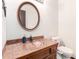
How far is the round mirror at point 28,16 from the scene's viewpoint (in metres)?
2.29

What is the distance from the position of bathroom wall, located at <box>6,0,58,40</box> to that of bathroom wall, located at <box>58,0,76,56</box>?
0.19 m

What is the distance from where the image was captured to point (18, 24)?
2223 millimetres

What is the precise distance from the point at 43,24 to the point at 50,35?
513 millimetres

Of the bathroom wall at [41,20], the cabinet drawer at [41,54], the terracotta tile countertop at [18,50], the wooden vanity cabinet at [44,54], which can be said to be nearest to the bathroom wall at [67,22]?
the bathroom wall at [41,20]

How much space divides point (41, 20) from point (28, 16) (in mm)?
527

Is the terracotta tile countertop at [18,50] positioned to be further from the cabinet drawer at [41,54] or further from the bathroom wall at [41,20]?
the bathroom wall at [41,20]

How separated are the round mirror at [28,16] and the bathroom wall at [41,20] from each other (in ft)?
0.33

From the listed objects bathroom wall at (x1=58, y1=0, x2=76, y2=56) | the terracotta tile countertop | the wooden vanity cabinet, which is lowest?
the wooden vanity cabinet

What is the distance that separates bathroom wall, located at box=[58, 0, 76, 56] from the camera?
3.34m

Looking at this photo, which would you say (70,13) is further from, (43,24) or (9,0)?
(9,0)

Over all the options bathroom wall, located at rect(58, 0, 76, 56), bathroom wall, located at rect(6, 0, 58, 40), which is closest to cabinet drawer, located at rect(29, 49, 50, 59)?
bathroom wall, located at rect(6, 0, 58, 40)

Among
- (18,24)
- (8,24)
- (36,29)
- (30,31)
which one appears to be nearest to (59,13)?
(36,29)

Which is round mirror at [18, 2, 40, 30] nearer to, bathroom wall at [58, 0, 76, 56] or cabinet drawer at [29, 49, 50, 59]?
cabinet drawer at [29, 49, 50, 59]

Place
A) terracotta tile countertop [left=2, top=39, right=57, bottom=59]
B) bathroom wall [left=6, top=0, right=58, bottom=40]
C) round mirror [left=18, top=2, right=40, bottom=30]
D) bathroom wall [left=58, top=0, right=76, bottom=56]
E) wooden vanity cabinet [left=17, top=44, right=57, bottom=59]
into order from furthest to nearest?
1. bathroom wall [left=58, top=0, right=76, bottom=56]
2. round mirror [left=18, top=2, right=40, bottom=30]
3. bathroom wall [left=6, top=0, right=58, bottom=40]
4. wooden vanity cabinet [left=17, top=44, right=57, bottom=59]
5. terracotta tile countertop [left=2, top=39, right=57, bottom=59]
